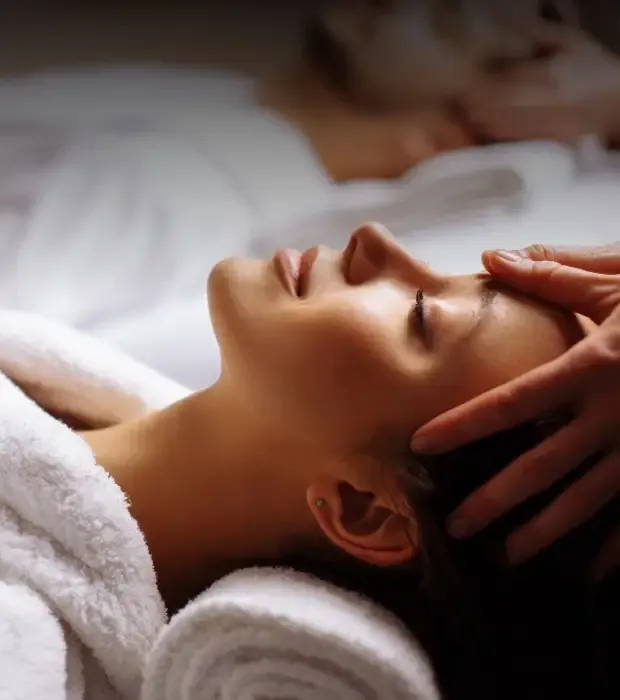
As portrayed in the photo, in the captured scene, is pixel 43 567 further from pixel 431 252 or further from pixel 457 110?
pixel 457 110

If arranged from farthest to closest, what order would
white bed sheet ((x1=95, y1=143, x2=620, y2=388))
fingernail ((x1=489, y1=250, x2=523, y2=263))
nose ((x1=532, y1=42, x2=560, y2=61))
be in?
nose ((x1=532, y1=42, x2=560, y2=61)) → white bed sheet ((x1=95, y1=143, x2=620, y2=388)) → fingernail ((x1=489, y1=250, x2=523, y2=263))

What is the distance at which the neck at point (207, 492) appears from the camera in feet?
2.41

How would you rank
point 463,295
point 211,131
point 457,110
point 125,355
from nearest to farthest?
point 463,295, point 125,355, point 211,131, point 457,110

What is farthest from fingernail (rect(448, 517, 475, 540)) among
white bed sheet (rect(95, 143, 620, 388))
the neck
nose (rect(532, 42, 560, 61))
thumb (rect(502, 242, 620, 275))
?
nose (rect(532, 42, 560, 61))

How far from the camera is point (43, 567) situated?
70 cm

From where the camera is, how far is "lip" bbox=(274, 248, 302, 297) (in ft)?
2.47

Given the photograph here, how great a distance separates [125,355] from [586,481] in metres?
0.56

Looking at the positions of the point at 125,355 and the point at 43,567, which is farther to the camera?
the point at 125,355

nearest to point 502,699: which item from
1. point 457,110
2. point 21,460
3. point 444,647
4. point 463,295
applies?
point 444,647

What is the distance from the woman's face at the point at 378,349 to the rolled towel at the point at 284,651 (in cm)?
13

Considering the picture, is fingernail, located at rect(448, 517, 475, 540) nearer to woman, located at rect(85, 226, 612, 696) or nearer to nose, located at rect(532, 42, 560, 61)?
woman, located at rect(85, 226, 612, 696)

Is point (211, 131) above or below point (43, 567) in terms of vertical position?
above

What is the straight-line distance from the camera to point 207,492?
761 millimetres

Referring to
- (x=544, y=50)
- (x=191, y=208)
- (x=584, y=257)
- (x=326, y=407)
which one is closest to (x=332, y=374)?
(x=326, y=407)
